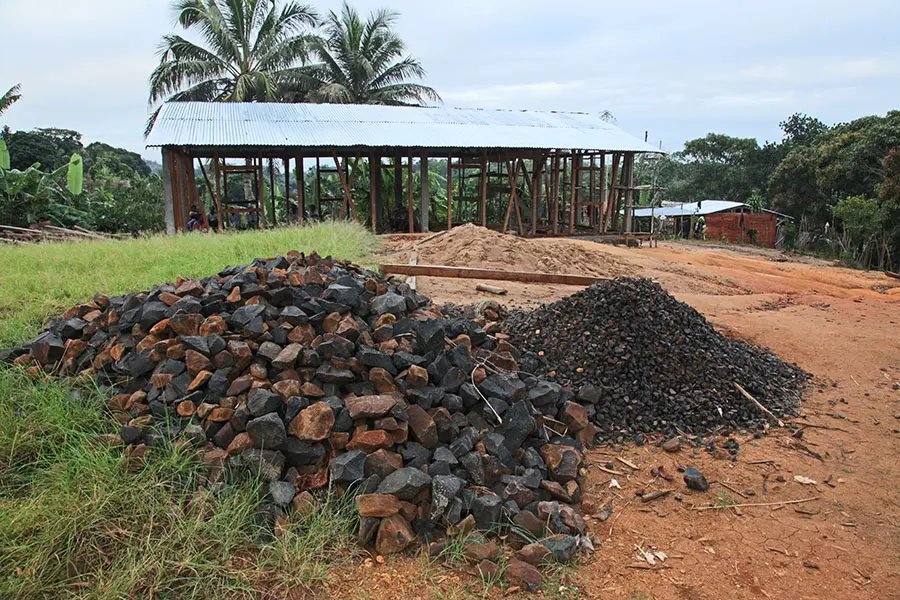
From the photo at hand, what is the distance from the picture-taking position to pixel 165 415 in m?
3.23

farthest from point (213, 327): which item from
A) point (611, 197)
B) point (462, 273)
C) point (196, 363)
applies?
point (611, 197)

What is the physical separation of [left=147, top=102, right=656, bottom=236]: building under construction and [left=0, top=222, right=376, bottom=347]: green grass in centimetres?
527

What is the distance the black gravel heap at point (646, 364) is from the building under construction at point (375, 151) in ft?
33.6

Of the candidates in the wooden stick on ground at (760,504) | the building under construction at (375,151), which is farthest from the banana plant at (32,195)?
the wooden stick on ground at (760,504)

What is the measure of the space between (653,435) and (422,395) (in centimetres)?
175

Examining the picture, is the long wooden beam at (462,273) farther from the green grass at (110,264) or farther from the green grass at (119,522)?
the green grass at (119,522)

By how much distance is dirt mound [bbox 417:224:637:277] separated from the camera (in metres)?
10.4

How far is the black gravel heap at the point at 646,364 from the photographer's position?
14.2 feet

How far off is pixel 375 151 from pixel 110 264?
404 inches

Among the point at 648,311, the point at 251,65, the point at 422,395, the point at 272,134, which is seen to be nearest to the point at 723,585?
the point at 422,395

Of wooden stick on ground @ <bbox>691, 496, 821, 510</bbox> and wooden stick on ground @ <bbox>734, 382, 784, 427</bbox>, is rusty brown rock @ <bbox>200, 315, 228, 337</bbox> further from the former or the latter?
wooden stick on ground @ <bbox>734, 382, 784, 427</bbox>

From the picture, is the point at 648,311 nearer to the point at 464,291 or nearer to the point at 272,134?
the point at 464,291

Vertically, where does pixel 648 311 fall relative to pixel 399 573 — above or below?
above

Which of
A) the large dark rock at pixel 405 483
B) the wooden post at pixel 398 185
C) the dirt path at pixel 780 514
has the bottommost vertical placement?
the dirt path at pixel 780 514
